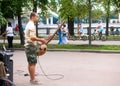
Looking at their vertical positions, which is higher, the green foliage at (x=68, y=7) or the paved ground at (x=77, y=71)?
the green foliage at (x=68, y=7)

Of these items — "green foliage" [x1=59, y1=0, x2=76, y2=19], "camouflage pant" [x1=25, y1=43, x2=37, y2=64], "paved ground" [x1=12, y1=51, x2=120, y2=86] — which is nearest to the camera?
"camouflage pant" [x1=25, y1=43, x2=37, y2=64]

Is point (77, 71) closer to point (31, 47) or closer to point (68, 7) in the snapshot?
point (31, 47)

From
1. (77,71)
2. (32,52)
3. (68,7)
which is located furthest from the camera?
(68,7)

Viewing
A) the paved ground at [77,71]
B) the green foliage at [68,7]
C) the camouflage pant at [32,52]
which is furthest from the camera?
the green foliage at [68,7]

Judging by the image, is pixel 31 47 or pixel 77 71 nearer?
pixel 31 47

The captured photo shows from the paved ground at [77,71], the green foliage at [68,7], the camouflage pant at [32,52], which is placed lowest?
the paved ground at [77,71]

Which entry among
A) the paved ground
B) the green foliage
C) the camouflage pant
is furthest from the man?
the green foliage

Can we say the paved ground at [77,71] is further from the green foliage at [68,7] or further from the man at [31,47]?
the green foliage at [68,7]

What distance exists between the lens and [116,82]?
12.4 metres

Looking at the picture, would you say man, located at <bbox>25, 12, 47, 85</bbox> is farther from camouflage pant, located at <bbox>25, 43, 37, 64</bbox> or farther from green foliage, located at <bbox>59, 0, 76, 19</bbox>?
green foliage, located at <bbox>59, 0, 76, 19</bbox>

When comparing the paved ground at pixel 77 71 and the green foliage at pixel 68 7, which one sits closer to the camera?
the paved ground at pixel 77 71

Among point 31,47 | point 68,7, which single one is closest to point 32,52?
point 31,47

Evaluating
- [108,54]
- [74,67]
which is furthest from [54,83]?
[108,54]

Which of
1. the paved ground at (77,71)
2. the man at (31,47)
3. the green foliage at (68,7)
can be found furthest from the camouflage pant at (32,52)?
the green foliage at (68,7)
